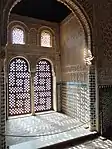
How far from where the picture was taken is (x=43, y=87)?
899cm

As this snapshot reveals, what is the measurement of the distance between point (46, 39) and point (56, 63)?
132 cm

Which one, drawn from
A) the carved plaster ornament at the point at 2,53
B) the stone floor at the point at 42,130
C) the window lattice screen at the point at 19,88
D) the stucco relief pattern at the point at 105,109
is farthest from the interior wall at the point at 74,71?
the carved plaster ornament at the point at 2,53

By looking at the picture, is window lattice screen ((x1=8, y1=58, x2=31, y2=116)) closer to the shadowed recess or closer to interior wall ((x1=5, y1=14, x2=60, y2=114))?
interior wall ((x1=5, y1=14, x2=60, y2=114))

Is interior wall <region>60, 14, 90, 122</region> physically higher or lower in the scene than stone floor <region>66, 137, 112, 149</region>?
higher

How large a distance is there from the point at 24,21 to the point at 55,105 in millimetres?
4339

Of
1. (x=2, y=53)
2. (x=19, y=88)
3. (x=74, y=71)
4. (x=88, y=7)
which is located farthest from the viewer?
(x=19, y=88)

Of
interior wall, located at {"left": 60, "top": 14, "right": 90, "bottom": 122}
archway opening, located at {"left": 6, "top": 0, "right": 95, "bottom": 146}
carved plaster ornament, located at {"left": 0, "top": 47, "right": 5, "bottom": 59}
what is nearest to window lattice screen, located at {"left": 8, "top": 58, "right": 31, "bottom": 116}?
archway opening, located at {"left": 6, "top": 0, "right": 95, "bottom": 146}

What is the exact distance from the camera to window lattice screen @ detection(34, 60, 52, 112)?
8.81 m

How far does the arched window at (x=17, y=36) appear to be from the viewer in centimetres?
813

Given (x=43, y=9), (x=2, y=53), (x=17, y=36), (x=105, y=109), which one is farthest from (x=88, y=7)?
(x=17, y=36)

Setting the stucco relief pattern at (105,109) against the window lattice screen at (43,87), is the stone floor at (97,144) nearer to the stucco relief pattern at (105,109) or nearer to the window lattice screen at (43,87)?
the stucco relief pattern at (105,109)

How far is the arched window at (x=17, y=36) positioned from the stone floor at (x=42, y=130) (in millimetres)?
3477

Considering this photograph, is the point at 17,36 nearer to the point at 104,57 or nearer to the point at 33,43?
the point at 33,43

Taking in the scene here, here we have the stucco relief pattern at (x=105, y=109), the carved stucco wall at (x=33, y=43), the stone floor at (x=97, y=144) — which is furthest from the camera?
the carved stucco wall at (x=33, y=43)
